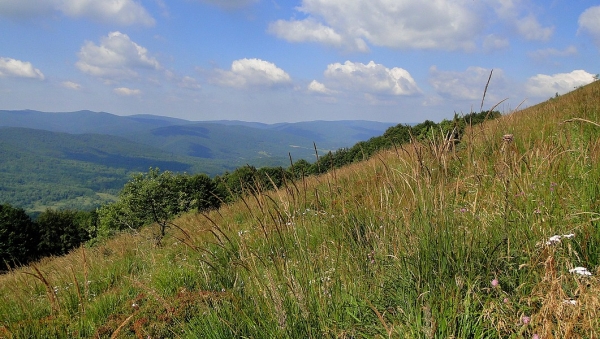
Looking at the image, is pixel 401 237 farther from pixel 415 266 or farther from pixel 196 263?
pixel 196 263

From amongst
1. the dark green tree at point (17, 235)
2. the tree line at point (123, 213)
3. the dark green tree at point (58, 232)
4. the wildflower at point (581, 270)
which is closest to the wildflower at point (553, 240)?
the wildflower at point (581, 270)

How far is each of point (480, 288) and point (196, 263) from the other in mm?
3612

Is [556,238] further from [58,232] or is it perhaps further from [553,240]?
[58,232]

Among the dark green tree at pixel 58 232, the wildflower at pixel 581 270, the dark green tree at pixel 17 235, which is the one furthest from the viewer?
the dark green tree at pixel 58 232

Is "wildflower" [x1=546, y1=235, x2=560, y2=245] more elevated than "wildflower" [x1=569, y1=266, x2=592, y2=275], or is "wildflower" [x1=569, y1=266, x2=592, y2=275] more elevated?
"wildflower" [x1=546, y1=235, x2=560, y2=245]

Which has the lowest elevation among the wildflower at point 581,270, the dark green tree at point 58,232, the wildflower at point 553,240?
the dark green tree at point 58,232

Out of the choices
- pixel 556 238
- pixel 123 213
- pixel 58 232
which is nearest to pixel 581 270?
pixel 556 238

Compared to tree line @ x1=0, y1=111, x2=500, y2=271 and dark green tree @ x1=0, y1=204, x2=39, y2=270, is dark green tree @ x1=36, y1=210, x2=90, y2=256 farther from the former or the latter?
dark green tree @ x1=0, y1=204, x2=39, y2=270

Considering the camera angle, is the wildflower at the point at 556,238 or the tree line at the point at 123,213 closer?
the wildflower at the point at 556,238

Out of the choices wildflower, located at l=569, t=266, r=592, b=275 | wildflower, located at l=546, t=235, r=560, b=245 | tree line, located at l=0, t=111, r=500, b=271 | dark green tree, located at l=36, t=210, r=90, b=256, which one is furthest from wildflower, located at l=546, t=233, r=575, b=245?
dark green tree, located at l=36, t=210, r=90, b=256

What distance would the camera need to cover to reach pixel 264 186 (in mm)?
3277

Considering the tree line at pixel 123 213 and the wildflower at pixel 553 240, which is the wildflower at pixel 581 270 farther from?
the tree line at pixel 123 213

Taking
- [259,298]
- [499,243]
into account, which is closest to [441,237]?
[499,243]

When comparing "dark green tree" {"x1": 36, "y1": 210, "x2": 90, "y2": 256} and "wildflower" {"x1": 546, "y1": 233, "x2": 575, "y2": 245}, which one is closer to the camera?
"wildflower" {"x1": 546, "y1": 233, "x2": 575, "y2": 245}
